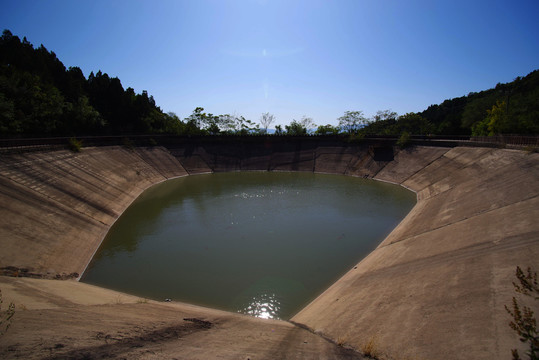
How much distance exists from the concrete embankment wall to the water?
1374mm

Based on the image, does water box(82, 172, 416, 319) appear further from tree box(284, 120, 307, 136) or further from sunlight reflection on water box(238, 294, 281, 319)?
tree box(284, 120, 307, 136)

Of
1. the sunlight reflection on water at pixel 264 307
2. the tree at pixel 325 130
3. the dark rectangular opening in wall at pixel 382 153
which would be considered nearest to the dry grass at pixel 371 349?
the sunlight reflection on water at pixel 264 307

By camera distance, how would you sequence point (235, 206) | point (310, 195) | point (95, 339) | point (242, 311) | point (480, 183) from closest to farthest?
point (95, 339) < point (242, 311) < point (480, 183) < point (235, 206) < point (310, 195)

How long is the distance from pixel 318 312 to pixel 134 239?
14196 mm

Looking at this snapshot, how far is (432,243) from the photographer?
14430mm

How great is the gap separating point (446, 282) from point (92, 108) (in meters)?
53.5

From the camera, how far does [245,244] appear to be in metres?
18.0

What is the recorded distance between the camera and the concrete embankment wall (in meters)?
7.84

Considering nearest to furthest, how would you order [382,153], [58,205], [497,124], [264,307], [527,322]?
1. [527,322]
2. [264,307]
3. [58,205]
4. [497,124]
5. [382,153]

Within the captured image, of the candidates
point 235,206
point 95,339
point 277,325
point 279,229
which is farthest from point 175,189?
point 95,339

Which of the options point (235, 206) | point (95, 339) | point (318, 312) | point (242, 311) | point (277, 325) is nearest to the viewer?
point (95, 339)

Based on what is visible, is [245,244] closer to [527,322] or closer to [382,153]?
[527,322]

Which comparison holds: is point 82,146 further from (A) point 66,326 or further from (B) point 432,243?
(B) point 432,243

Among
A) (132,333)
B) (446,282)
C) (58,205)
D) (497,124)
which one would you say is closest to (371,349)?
(446,282)
